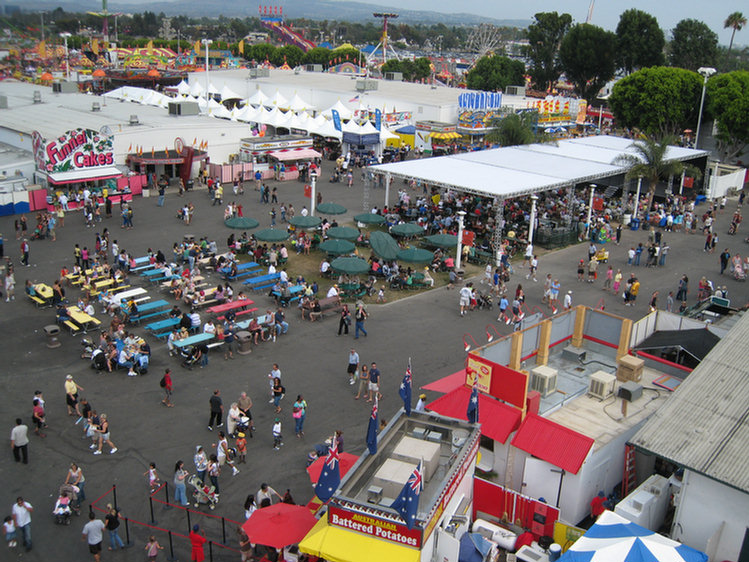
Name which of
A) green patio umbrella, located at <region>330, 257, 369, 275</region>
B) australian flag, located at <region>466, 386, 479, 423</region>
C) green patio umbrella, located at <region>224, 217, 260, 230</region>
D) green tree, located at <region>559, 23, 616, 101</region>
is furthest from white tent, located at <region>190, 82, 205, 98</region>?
australian flag, located at <region>466, 386, 479, 423</region>

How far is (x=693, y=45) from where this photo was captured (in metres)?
76.2

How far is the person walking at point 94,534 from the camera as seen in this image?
11648 millimetres

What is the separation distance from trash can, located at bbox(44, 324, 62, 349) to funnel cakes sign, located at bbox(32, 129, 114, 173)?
55.7ft

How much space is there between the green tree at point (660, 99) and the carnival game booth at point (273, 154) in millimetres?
25491

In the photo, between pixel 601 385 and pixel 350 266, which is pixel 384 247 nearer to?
pixel 350 266

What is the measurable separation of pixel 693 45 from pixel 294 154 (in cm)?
5568

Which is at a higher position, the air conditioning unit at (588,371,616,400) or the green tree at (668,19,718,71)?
the green tree at (668,19,718,71)

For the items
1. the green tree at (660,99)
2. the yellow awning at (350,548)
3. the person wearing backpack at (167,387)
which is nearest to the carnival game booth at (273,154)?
the green tree at (660,99)

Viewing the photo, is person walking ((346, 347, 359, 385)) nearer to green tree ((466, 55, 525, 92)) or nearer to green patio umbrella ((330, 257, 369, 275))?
green patio umbrella ((330, 257, 369, 275))

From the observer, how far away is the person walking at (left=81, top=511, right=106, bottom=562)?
11648 millimetres

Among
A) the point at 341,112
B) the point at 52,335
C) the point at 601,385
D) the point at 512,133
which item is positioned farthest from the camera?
the point at 341,112

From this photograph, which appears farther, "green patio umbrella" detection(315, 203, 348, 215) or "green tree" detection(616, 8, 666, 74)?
"green tree" detection(616, 8, 666, 74)

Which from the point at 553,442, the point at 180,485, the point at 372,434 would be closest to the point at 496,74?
the point at 553,442

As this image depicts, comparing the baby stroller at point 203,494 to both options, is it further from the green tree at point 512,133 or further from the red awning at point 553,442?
the green tree at point 512,133
